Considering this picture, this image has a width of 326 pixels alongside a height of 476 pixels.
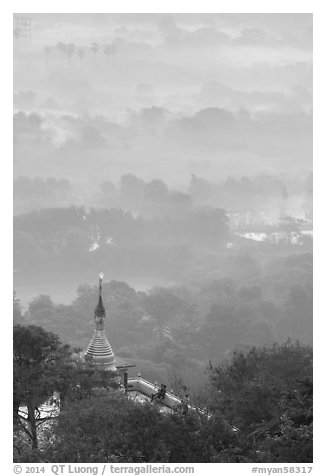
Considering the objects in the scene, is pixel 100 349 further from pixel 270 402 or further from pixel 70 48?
pixel 70 48

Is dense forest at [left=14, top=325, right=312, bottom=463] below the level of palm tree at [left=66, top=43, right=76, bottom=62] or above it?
below

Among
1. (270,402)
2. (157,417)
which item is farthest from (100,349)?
(157,417)

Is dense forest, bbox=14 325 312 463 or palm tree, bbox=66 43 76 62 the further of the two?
palm tree, bbox=66 43 76 62

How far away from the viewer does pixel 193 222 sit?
95625mm

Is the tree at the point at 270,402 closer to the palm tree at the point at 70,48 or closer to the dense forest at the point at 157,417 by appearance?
the dense forest at the point at 157,417

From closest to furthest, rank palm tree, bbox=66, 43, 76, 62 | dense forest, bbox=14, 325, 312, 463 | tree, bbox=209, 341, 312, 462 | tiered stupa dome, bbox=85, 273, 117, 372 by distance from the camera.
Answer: dense forest, bbox=14, 325, 312, 463, tree, bbox=209, 341, 312, 462, tiered stupa dome, bbox=85, 273, 117, 372, palm tree, bbox=66, 43, 76, 62

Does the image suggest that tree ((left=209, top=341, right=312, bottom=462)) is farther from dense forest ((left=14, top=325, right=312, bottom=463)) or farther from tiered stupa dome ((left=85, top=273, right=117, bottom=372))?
tiered stupa dome ((left=85, top=273, right=117, bottom=372))

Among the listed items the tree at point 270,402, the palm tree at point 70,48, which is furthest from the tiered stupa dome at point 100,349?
the palm tree at point 70,48

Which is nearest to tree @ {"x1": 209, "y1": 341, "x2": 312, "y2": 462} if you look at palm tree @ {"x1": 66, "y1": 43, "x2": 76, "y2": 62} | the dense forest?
the dense forest

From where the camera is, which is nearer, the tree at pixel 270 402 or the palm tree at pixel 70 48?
the tree at pixel 270 402

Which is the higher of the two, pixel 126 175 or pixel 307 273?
pixel 126 175

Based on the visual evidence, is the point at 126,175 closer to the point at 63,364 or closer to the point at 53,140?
the point at 53,140

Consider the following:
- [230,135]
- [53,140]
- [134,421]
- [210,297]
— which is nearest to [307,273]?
[210,297]
